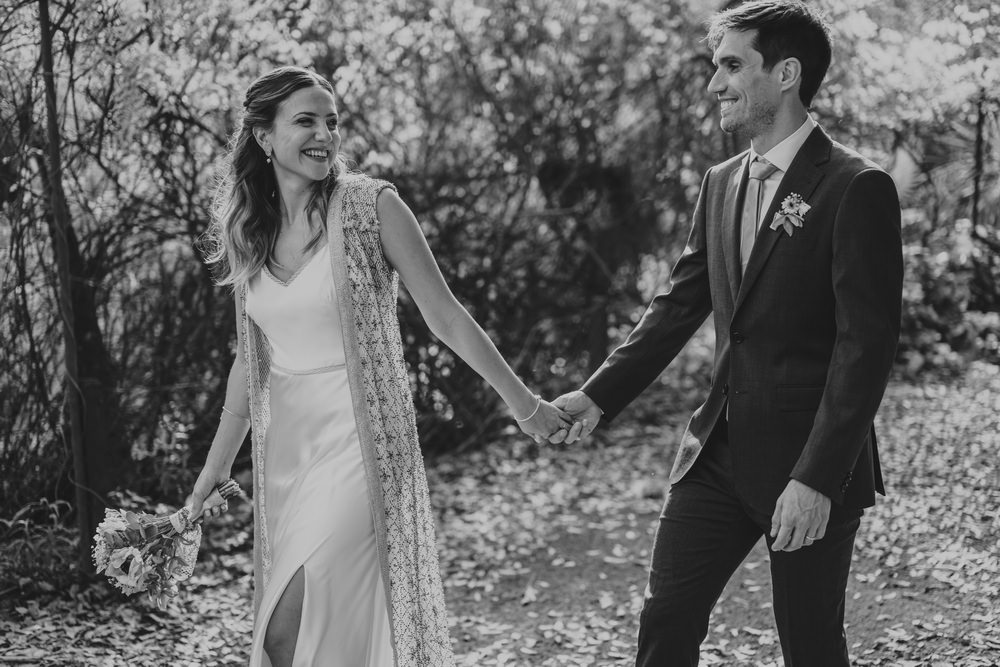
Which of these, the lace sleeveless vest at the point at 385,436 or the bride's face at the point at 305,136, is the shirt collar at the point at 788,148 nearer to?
the lace sleeveless vest at the point at 385,436

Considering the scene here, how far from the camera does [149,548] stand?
120 inches

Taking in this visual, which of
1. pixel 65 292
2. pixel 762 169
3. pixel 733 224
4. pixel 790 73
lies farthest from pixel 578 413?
pixel 65 292

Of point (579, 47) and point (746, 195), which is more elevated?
point (579, 47)

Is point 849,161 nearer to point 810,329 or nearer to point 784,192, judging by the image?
point 784,192

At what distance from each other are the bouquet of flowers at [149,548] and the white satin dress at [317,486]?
31 cm

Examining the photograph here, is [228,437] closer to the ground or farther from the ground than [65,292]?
closer to the ground

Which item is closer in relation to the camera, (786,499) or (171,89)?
(786,499)

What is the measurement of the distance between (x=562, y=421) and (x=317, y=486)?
0.84 meters

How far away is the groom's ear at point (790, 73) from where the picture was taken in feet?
8.91

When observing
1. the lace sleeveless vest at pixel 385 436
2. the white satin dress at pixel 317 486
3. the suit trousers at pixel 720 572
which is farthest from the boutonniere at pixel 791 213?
the white satin dress at pixel 317 486

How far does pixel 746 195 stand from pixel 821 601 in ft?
3.41

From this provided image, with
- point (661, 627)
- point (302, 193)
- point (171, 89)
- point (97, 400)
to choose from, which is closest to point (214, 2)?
point (171, 89)

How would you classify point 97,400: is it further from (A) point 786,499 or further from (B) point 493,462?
(A) point 786,499

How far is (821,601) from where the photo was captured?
8.35 feet
